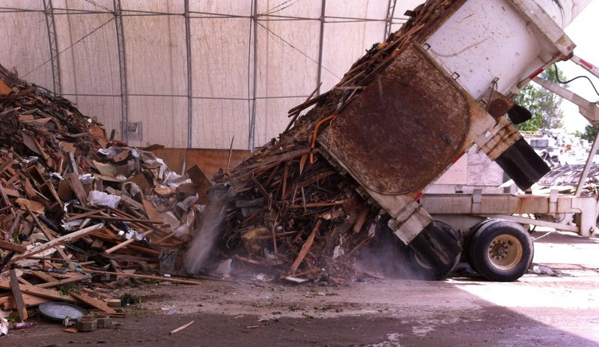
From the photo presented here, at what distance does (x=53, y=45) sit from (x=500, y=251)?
585 inches

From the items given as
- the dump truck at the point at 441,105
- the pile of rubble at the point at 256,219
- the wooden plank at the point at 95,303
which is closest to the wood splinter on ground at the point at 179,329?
the wooden plank at the point at 95,303

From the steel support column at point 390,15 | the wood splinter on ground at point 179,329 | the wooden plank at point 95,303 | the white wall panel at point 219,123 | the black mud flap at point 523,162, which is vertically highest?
the steel support column at point 390,15

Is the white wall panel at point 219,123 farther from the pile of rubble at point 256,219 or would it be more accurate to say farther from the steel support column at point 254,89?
the pile of rubble at point 256,219

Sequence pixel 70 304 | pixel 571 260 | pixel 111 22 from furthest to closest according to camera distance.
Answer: pixel 111 22
pixel 571 260
pixel 70 304

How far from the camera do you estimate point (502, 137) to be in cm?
1018

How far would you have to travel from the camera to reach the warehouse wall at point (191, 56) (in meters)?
20.1

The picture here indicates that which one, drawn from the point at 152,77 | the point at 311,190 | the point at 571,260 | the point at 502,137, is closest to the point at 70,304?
the point at 311,190

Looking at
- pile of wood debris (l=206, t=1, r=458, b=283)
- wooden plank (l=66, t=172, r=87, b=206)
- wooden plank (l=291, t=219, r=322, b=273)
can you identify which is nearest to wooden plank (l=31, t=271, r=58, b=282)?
pile of wood debris (l=206, t=1, r=458, b=283)

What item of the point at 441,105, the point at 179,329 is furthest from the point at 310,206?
the point at 179,329

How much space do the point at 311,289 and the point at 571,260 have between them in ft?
22.9

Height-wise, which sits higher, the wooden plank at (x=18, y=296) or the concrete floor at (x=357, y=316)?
the wooden plank at (x=18, y=296)

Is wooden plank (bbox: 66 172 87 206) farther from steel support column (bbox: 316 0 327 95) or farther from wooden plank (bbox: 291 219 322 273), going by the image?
steel support column (bbox: 316 0 327 95)

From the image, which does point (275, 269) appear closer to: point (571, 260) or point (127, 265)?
point (127, 265)

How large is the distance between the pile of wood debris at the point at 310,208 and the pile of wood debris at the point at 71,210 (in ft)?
4.01
